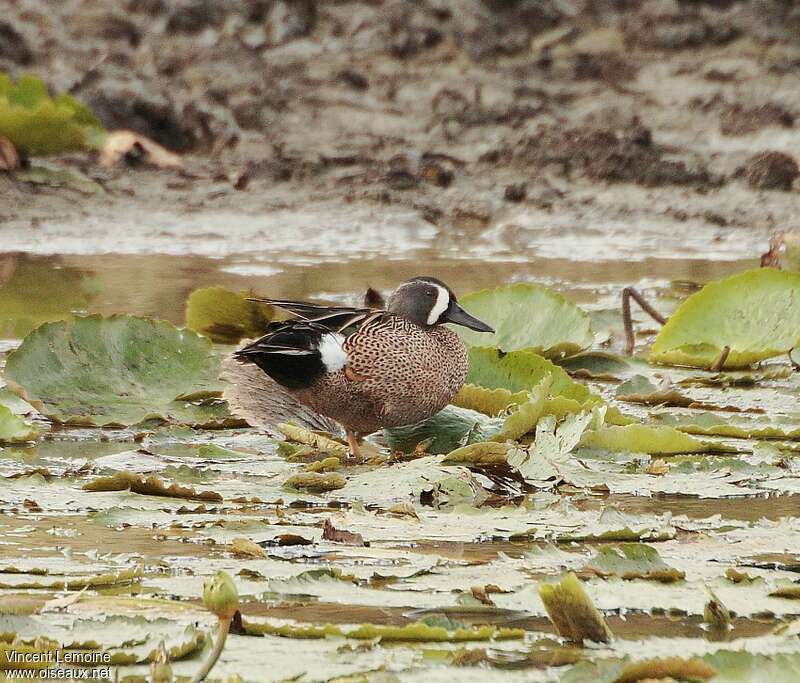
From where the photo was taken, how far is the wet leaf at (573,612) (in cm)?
243

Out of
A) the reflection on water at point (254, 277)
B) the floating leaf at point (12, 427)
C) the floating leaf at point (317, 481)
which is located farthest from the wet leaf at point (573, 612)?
the reflection on water at point (254, 277)

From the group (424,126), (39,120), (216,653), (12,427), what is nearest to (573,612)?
(216,653)

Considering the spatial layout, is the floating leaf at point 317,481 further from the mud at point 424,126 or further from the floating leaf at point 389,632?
the mud at point 424,126

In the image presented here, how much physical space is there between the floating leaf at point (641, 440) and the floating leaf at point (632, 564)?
1.00 metres

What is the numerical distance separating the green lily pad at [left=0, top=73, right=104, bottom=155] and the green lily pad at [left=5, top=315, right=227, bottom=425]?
17.7ft

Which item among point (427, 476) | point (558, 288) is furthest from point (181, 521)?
point (558, 288)

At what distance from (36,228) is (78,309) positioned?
299 cm

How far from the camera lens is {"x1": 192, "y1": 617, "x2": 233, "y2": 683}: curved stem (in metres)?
2.20

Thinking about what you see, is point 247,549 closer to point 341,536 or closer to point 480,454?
point 341,536

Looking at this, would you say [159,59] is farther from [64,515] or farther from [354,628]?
[354,628]

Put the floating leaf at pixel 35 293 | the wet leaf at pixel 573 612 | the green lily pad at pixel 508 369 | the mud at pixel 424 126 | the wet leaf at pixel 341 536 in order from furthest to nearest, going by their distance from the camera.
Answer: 1. the mud at pixel 424 126
2. the floating leaf at pixel 35 293
3. the green lily pad at pixel 508 369
4. the wet leaf at pixel 341 536
5. the wet leaf at pixel 573 612

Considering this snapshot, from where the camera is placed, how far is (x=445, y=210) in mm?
10109

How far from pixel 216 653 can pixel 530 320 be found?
9.66ft

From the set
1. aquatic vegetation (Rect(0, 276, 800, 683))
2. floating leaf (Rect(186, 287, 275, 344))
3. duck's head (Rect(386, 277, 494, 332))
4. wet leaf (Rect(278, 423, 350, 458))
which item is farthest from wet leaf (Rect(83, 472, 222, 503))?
floating leaf (Rect(186, 287, 275, 344))
